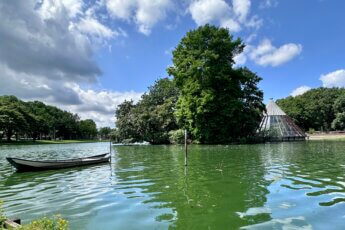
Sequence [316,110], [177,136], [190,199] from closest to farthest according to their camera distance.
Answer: [190,199]
[177,136]
[316,110]

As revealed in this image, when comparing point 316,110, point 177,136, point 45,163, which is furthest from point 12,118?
point 316,110

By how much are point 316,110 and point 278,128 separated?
140 ft

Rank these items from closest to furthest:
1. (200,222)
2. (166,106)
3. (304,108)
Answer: (200,222), (166,106), (304,108)

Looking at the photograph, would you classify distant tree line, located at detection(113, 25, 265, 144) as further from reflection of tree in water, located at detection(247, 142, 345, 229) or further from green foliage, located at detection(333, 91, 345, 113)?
green foliage, located at detection(333, 91, 345, 113)

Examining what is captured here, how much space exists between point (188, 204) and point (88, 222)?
3.20 meters

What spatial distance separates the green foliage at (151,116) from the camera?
2259 inches

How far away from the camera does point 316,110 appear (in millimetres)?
94125

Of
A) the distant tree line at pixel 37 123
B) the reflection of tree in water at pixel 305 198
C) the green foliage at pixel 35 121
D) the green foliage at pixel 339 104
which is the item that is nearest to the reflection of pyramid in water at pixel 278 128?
the green foliage at pixel 339 104

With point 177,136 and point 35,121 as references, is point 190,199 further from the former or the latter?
point 35,121

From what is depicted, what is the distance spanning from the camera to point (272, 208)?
9086 millimetres

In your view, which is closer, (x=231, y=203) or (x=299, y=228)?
(x=299, y=228)

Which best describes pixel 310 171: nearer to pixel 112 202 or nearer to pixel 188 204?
pixel 188 204

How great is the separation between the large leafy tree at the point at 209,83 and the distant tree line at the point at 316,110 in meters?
49.7

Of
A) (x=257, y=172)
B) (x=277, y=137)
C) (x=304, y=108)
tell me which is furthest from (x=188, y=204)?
(x=304, y=108)
